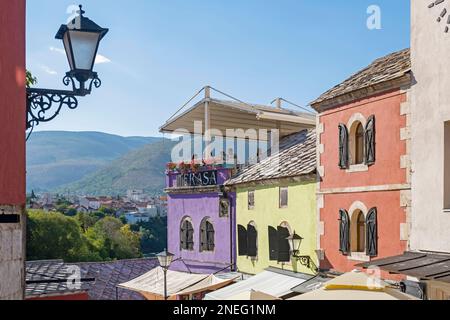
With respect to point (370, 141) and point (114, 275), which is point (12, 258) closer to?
point (370, 141)

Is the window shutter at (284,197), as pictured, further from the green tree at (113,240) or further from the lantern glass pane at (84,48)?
the green tree at (113,240)

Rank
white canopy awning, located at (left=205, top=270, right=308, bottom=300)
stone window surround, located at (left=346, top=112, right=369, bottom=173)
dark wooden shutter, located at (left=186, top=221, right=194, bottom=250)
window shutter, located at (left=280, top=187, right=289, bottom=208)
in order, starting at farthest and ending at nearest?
dark wooden shutter, located at (left=186, top=221, right=194, bottom=250), window shutter, located at (left=280, top=187, right=289, bottom=208), white canopy awning, located at (left=205, top=270, right=308, bottom=300), stone window surround, located at (left=346, top=112, right=369, bottom=173)

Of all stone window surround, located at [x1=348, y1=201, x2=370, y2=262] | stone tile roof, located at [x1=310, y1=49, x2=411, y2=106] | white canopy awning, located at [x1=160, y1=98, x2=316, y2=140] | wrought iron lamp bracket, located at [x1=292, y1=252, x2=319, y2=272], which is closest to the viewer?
stone tile roof, located at [x1=310, y1=49, x2=411, y2=106]

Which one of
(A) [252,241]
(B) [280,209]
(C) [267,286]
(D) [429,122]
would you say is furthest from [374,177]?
(A) [252,241]

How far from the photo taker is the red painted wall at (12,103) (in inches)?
190

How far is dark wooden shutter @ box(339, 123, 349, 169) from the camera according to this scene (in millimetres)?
14297

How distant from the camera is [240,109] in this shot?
71.6ft

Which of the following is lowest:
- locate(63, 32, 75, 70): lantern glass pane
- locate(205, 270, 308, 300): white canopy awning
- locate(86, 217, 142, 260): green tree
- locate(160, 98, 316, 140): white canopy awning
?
locate(86, 217, 142, 260): green tree

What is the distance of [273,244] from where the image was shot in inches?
709

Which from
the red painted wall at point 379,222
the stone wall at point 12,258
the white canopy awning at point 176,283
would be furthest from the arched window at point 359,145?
the stone wall at point 12,258

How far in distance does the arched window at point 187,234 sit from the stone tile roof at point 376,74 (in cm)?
921

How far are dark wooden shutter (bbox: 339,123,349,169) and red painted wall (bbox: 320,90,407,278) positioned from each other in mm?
178

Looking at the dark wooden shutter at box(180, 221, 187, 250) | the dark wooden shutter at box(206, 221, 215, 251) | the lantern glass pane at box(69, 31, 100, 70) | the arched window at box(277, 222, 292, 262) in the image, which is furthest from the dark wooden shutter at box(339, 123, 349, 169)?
the dark wooden shutter at box(180, 221, 187, 250)

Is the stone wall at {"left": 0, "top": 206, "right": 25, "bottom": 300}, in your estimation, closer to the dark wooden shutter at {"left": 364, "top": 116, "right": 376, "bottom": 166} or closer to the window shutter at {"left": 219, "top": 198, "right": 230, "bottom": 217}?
the dark wooden shutter at {"left": 364, "top": 116, "right": 376, "bottom": 166}
